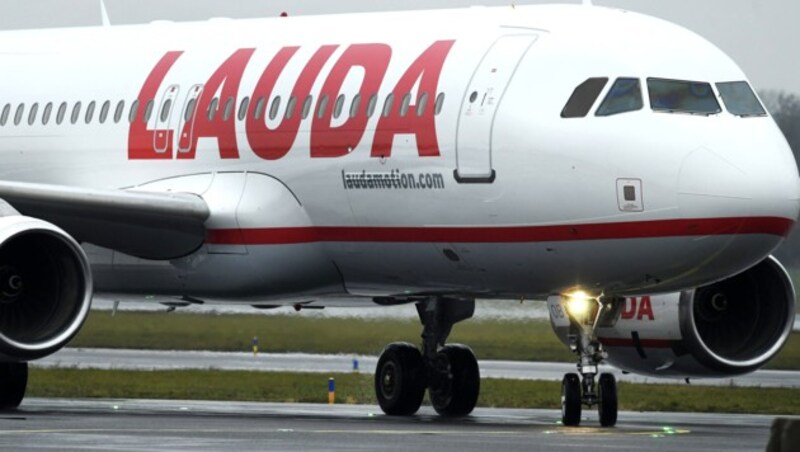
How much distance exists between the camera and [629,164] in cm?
2170


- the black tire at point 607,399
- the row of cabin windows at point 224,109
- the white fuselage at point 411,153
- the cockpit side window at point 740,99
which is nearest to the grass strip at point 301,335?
the row of cabin windows at point 224,109

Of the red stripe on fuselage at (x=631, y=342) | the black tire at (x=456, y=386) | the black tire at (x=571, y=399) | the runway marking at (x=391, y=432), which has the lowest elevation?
the runway marking at (x=391, y=432)

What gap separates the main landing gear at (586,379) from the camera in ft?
73.6

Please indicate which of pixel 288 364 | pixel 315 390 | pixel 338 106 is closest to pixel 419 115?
pixel 338 106

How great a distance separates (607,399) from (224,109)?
20.4 feet

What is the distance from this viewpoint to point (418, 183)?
23578mm

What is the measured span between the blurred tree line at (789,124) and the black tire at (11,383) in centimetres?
1859

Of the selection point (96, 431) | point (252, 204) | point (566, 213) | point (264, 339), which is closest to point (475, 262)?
point (566, 213)

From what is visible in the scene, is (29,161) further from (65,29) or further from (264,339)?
(264,339)

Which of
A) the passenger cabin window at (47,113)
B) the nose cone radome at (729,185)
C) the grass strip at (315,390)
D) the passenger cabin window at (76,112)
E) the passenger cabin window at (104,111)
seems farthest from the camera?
the grass strip at (315,390)

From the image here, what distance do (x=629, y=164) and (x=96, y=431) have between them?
18.7 feet

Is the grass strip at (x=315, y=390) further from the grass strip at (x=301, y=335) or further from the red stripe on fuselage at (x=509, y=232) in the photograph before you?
the red stripe on fuselage at (x=509, y=232)

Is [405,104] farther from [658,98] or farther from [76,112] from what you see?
[76,112]

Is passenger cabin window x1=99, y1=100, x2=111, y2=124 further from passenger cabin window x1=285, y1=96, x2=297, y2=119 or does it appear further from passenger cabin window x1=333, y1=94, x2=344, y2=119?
passenger cabin window x1=333, y1=94, x2=344, y2=119
